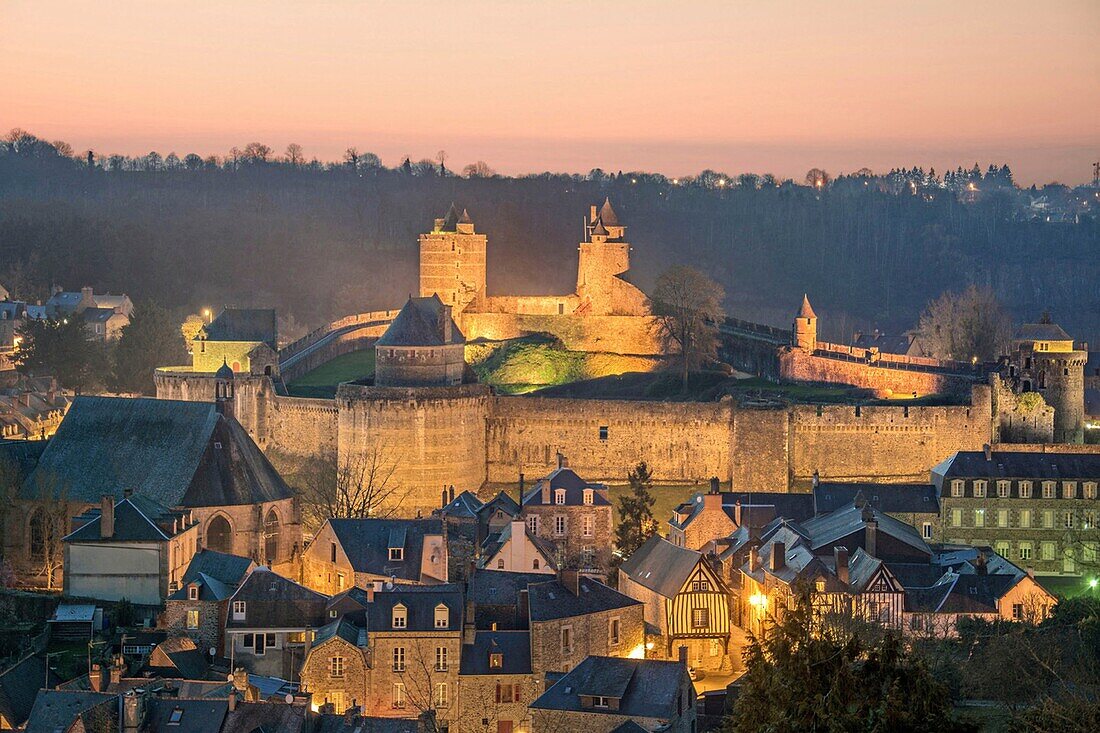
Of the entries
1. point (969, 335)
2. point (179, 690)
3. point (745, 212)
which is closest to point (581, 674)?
point (179, 690)

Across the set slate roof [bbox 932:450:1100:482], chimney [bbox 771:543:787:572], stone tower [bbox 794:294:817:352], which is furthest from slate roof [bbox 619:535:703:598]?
stone tower [bbox 794:294:817:352]

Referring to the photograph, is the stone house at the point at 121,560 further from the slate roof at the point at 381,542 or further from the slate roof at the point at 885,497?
the slate roof at the point at 885,497

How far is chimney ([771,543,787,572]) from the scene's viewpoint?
49.0m

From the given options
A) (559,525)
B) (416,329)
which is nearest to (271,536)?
(559,525)

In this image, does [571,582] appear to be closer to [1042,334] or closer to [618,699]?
[618,699]

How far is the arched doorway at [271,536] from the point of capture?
182 ft

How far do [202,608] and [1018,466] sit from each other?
23154mm

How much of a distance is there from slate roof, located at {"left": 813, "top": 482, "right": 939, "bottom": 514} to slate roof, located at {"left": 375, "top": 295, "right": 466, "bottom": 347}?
13493 millimetres

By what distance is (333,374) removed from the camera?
80375mm

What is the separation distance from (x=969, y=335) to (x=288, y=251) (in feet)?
239

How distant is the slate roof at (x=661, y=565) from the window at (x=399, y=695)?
24.2 feet

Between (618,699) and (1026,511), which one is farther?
(1026,511)

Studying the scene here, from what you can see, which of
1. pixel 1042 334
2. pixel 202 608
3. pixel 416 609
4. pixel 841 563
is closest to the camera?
pixel 416 609

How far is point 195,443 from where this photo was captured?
56.4 meters
